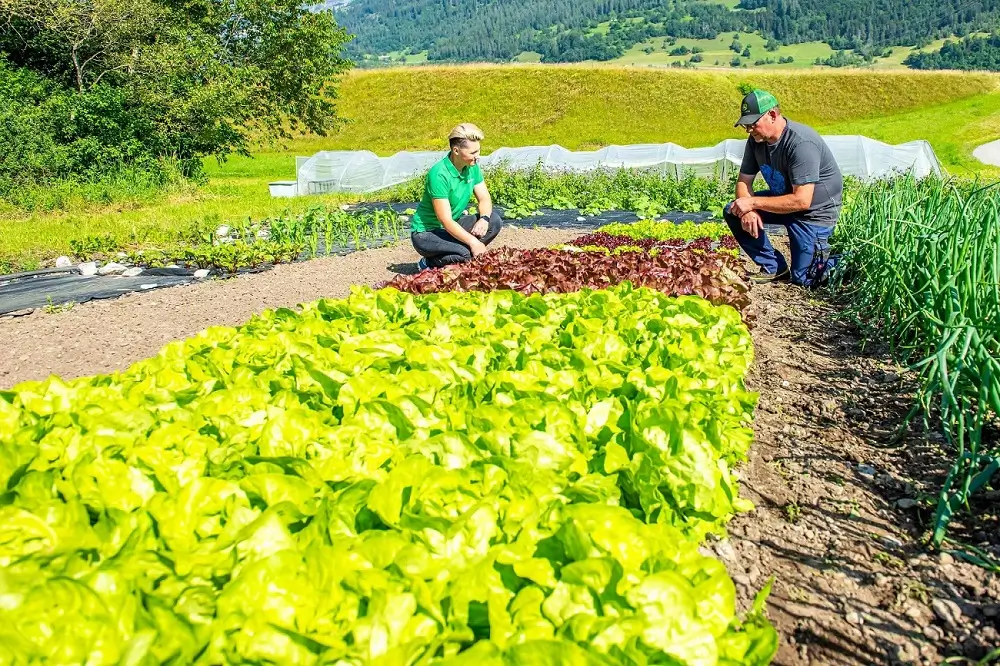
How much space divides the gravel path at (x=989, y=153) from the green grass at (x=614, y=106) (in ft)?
3.06

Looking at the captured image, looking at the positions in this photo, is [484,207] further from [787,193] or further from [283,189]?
[283,189]

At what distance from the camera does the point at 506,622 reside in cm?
142

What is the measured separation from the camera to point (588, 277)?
5461 mm

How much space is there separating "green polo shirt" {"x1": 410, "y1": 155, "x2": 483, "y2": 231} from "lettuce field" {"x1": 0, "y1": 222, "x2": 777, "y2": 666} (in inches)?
149

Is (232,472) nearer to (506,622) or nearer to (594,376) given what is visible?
(506,622)

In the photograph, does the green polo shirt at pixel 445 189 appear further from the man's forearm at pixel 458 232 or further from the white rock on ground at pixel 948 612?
the white rock on ground at pixel 948 612

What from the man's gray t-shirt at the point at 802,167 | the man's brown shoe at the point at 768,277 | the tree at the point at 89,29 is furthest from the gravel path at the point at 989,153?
the tree at the point at 89,29

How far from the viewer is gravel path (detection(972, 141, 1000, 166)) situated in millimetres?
27734

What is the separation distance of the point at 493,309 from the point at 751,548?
1.89 m

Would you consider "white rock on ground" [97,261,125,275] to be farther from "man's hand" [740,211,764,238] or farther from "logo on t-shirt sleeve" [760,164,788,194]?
"logo on t-shirt sleeve" [760,164,788,194]

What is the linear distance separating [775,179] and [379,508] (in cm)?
652

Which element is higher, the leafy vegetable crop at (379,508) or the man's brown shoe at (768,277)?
the leafy vegetable crop at (379,508)

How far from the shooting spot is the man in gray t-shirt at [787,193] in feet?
21.7

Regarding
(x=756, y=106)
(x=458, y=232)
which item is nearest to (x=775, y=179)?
(x=756, y=106)
